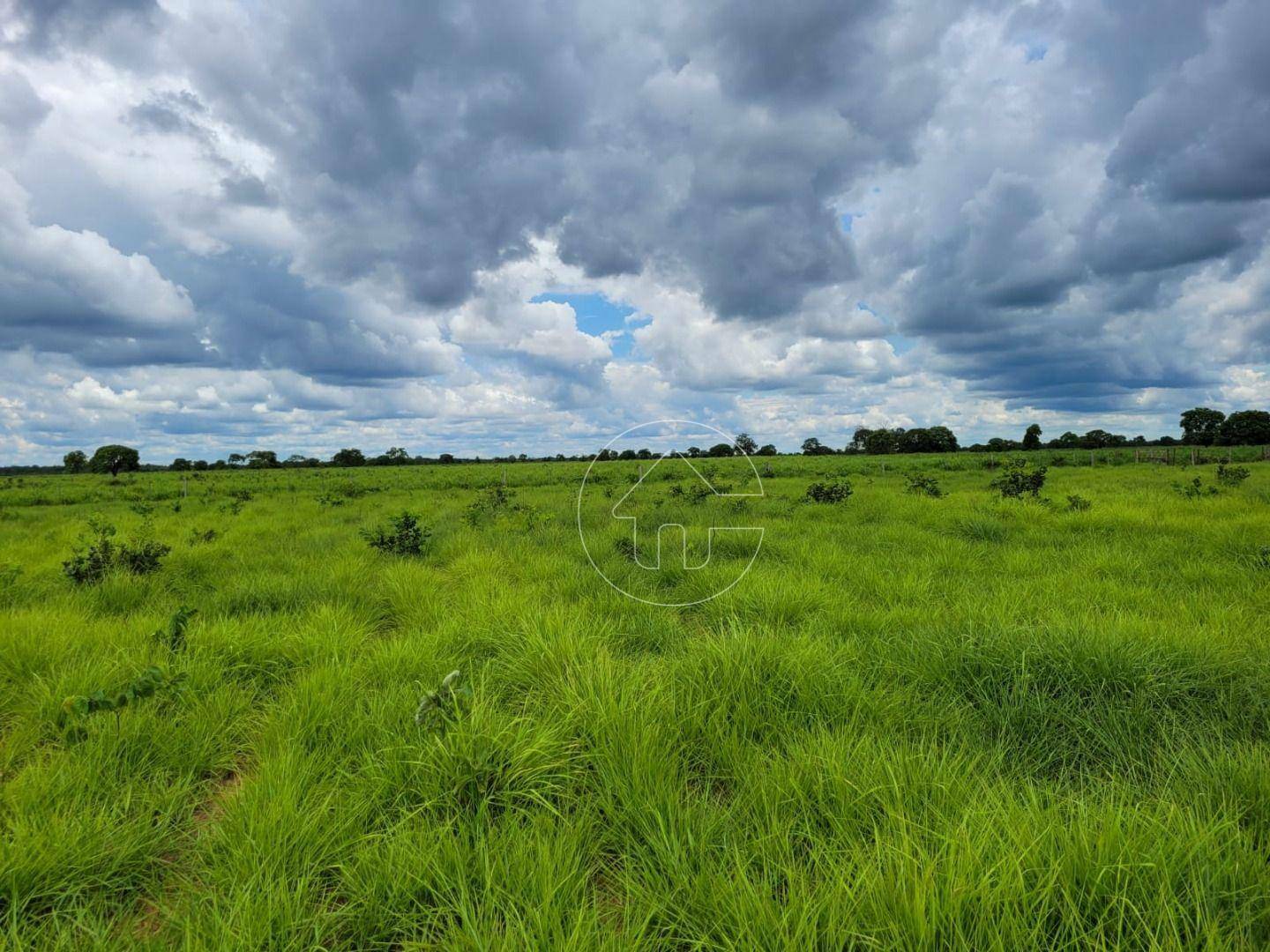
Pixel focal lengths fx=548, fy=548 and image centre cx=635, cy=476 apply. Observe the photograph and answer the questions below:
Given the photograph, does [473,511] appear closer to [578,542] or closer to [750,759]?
[578,542]

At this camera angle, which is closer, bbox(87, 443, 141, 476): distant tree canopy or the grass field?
the grass field

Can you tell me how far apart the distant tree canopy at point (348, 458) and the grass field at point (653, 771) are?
97.4m

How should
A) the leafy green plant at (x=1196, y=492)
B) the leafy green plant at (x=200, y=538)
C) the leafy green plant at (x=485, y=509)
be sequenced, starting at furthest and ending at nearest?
the leafy green plant at (x=485, y=509)
the leafy green plant at (x=1196, y=492)
the leafy green plant at (x=200, y=538)

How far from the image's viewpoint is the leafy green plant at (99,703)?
2.91 m

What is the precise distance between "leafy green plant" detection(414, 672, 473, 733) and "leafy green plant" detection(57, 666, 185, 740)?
1592 millimetres

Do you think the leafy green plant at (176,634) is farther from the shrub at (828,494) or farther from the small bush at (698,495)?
the shrub at (828,494)

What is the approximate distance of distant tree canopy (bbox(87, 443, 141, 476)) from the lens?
80062mm

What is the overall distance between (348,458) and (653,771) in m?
105

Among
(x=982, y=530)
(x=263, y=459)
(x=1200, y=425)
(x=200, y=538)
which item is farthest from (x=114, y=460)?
(x=1200, y=425)

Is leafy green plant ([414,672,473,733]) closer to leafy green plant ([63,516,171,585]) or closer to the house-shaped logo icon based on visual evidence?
the house-shaped logo icon

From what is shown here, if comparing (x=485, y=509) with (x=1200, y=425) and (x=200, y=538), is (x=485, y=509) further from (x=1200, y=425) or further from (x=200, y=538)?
(x=1200, y=425)

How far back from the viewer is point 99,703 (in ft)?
9.80

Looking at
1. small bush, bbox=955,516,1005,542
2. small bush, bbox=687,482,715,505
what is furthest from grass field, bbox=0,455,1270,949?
small bush, bbox=687,482,715,505

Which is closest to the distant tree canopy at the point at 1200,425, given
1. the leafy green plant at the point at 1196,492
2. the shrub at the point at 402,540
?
the leafy green plant at the point at 1196,492
